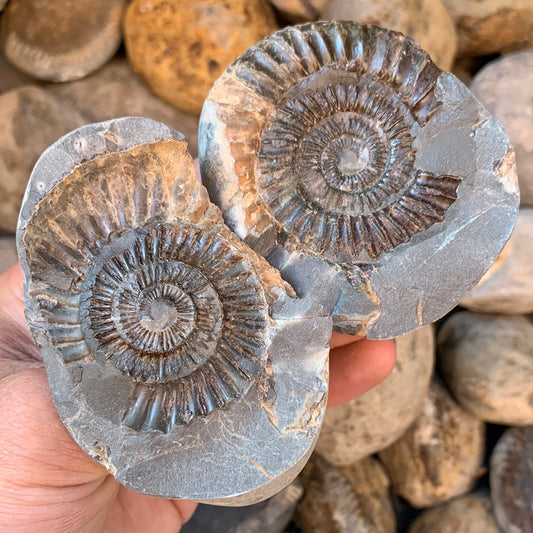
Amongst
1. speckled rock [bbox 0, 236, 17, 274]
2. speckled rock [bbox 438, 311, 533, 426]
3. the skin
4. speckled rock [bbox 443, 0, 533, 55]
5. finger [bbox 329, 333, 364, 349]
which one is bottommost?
speckled rock [bbox 438, 311, 533, 426]

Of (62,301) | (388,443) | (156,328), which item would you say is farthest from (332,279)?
(388,443)

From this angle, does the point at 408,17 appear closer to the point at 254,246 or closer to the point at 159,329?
the point at 254,246

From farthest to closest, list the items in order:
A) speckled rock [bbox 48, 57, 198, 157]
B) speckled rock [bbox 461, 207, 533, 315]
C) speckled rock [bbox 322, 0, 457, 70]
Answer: speckled rock [bbox 48, 57, 198, 157]
speckled rock [bbox 461, 207, 533, 315]
speckled rock [bbox 322, 0, 457, 70]

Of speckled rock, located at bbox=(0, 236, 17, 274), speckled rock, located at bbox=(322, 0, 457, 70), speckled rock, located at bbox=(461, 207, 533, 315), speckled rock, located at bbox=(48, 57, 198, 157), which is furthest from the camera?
speckled rock, located at bbox=(48, 57, 198, 157)

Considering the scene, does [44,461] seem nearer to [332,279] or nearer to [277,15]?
[332,279]

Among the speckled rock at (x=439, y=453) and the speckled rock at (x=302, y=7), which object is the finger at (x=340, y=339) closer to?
the speckled rock at (x=439, y=453)

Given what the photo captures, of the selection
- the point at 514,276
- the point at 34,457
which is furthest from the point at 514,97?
the point at 34,457

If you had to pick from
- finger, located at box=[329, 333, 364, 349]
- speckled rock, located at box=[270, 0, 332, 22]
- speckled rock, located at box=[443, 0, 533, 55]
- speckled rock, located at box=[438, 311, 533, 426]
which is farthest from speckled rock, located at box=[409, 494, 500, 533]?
speckled rock, located at box=[270, 0, 332, 22]

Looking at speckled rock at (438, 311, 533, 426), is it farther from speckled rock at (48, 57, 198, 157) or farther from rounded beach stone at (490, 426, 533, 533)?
speckled rock at (48, 57, 198, 157)
